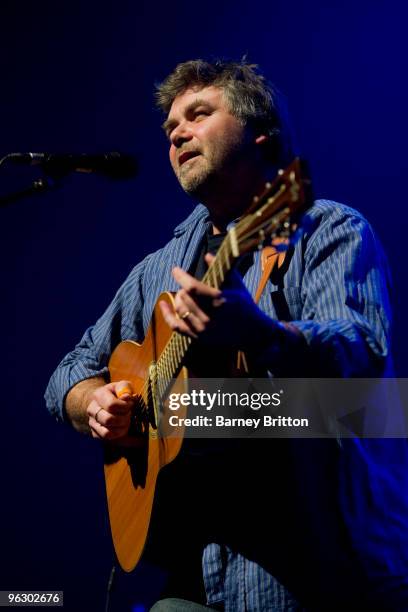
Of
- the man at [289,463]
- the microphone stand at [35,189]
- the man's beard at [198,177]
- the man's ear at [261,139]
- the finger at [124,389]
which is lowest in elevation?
the man at [289,463]

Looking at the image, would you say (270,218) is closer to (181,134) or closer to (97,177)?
(181,134)

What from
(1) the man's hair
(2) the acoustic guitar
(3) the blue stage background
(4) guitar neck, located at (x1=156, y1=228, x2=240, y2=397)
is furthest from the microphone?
(3) the blue stage background

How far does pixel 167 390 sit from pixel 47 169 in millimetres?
794

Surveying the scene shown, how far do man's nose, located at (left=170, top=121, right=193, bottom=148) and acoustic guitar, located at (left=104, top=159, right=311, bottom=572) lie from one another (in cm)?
56

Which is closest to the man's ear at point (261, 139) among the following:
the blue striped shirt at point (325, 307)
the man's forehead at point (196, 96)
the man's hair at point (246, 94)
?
the man's hair at point (246, 94)

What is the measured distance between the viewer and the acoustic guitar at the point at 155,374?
4.30 ft

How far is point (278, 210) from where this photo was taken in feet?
4.31

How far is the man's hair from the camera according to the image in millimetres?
2188

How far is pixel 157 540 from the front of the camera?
1.85 m

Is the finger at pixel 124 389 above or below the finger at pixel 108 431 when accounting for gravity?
above

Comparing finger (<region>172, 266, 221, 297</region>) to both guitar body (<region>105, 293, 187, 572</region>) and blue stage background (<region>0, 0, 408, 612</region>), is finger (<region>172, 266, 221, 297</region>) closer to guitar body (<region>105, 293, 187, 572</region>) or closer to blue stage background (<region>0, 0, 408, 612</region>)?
guitar body (<region>105, 293, 187, 572</region>)

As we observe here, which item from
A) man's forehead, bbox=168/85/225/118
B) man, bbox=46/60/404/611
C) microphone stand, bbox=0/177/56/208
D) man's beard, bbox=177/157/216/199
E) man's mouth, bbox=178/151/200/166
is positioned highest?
man's forehead, bbox=168/85/225/118

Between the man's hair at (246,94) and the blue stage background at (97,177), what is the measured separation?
748mm

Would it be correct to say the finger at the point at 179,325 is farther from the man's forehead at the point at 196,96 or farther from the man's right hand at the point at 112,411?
the man's forehead at the point at 196,96
